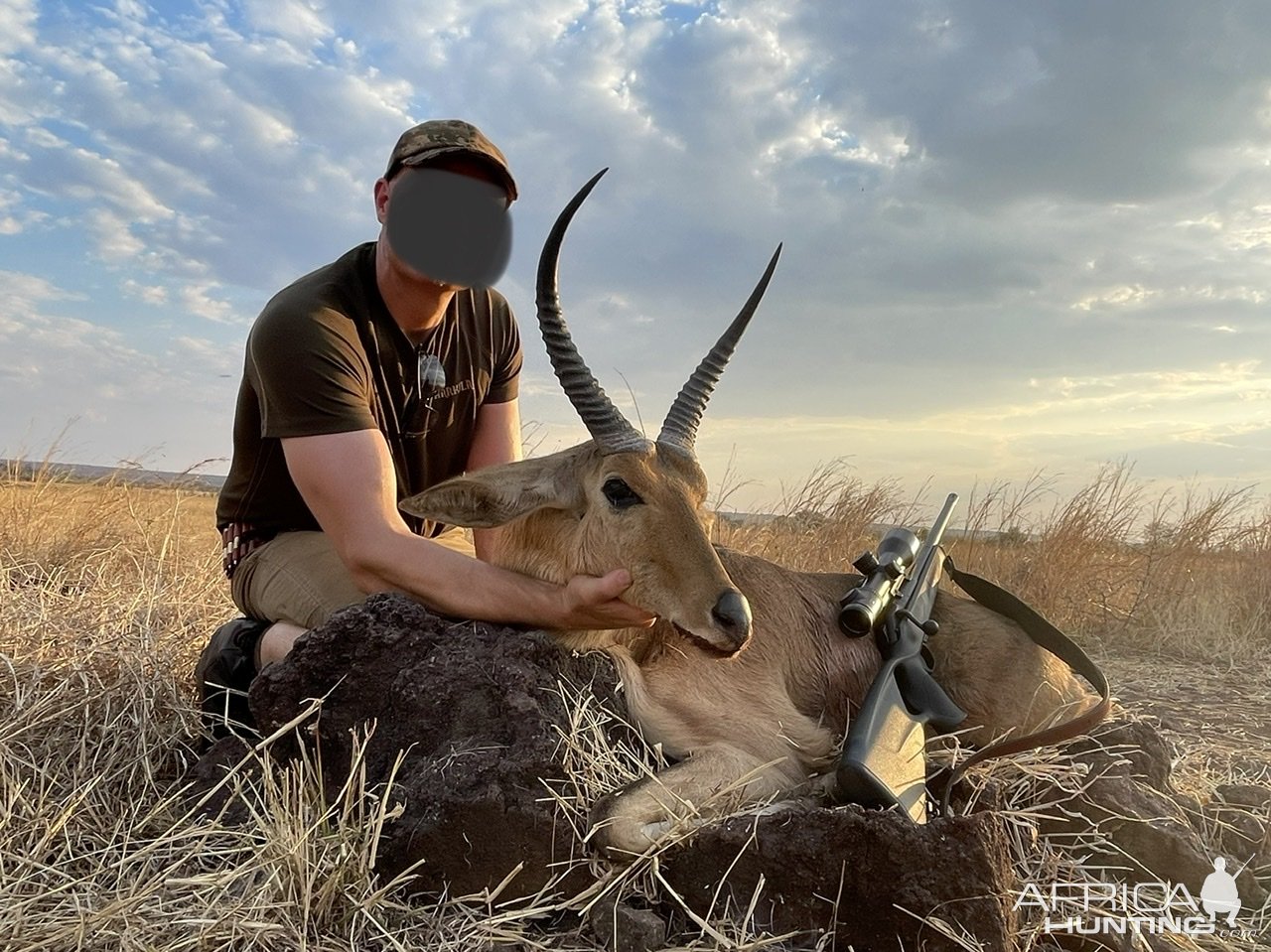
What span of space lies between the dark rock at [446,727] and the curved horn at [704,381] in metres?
1.15

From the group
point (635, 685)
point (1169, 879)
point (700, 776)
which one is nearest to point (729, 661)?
point (635, 685)

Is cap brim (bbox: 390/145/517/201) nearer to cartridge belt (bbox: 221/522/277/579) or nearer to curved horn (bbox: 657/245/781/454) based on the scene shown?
→ curved horn (bbox: 657/245/781/454)

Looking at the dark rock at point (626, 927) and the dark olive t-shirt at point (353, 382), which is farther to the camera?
the dark olive t-shirt at point (353, 382)

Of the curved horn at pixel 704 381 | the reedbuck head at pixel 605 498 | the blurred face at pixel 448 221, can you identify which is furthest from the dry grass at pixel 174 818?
the blurred face at pixel 448 221

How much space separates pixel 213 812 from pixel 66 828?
533 millimetres

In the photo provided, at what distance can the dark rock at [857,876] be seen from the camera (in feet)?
8.93

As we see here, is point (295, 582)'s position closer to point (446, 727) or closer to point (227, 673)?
point (227, 673)

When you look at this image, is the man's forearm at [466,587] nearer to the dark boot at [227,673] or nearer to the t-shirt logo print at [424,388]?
the dark boot at [227,673]

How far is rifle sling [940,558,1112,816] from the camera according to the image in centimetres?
366

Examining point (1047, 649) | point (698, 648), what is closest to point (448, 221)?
point (698, 648)

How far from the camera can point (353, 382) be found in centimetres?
434

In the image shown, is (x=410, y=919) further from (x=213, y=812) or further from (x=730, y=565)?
(x=730, y=565)

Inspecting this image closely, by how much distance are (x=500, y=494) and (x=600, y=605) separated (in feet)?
2.30

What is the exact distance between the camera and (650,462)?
13.1ft
